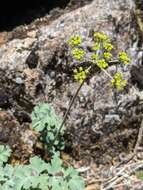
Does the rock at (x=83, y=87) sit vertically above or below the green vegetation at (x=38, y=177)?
above

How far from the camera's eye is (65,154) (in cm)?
545

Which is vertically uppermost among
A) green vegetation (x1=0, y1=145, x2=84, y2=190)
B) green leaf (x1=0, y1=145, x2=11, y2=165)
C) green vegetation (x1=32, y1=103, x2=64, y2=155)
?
green vegetation (x1=32, y1=103, x2=64, y2=155)

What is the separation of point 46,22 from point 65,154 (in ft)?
4.25

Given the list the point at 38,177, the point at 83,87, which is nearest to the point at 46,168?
the point at 38,177

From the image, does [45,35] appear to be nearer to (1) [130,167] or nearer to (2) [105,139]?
(2) [105,139]

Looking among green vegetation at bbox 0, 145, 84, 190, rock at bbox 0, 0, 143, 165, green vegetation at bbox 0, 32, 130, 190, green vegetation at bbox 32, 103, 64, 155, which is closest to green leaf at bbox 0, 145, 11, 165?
green vegetation at bbox 0, 32, 130, 190

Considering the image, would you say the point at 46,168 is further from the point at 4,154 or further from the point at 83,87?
the point at 83,87

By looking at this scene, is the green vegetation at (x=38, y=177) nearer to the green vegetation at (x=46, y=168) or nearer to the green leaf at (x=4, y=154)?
the green vegetation at (x=46, y=168)

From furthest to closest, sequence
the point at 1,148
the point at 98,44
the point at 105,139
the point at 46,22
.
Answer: the point at 46,22 < the point at 105,139 < the point at 1,148 < the point at 98,44

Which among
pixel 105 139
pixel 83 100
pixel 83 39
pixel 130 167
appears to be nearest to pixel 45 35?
pixel 83 39

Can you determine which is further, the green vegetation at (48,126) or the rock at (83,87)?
the rock at (83,87)

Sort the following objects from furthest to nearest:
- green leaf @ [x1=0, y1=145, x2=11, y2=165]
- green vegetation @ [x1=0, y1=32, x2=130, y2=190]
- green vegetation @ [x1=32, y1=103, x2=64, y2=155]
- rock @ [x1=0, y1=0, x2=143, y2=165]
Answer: rock @ [x1=0, y1=0, x2=143, y2=165], green vegetation @ [x1=32, y1=103, x2=64, y2=155], green leaf @ [x1=0, y1=145, x2=11, y2=165], green vegetation @ [x1=0, y1=32, x2=130, y2=190]

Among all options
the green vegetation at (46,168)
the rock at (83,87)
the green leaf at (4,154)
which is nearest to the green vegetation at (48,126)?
the green vegetation at (46,168)

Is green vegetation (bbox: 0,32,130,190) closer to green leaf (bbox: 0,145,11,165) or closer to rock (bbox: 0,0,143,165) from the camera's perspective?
green leaf (bbox: 0,145,11,165)
